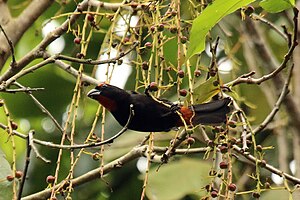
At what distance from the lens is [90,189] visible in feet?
11.0

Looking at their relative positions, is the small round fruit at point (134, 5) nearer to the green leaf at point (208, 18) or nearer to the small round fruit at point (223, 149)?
the green leaf at point (208, 18)

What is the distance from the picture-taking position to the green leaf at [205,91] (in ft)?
6.44

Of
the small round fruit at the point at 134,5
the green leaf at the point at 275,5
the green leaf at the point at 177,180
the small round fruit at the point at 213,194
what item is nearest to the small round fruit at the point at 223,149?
the small round fruit at the point at 213,194

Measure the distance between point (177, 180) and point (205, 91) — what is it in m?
1.20

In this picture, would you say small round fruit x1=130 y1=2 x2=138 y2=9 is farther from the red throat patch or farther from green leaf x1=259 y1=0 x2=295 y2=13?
green leaf x1=259 y1=0 x2=295 y2=13

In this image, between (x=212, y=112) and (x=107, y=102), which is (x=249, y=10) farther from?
(x=107, y=102)

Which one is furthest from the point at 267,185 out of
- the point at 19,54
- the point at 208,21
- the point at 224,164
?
the point at 19,54

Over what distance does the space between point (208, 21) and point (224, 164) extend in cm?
36

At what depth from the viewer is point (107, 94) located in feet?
7.07

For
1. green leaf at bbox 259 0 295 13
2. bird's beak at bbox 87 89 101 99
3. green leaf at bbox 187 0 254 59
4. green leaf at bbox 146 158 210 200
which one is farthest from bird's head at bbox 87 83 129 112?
green leaf at bbox 146 158 210 200

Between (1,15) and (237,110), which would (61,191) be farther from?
(1,15)

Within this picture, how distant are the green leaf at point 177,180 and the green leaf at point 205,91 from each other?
3.21ft

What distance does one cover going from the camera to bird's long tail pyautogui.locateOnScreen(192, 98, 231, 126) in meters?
2.00

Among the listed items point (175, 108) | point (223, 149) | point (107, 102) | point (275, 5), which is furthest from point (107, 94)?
point (275, 5)
